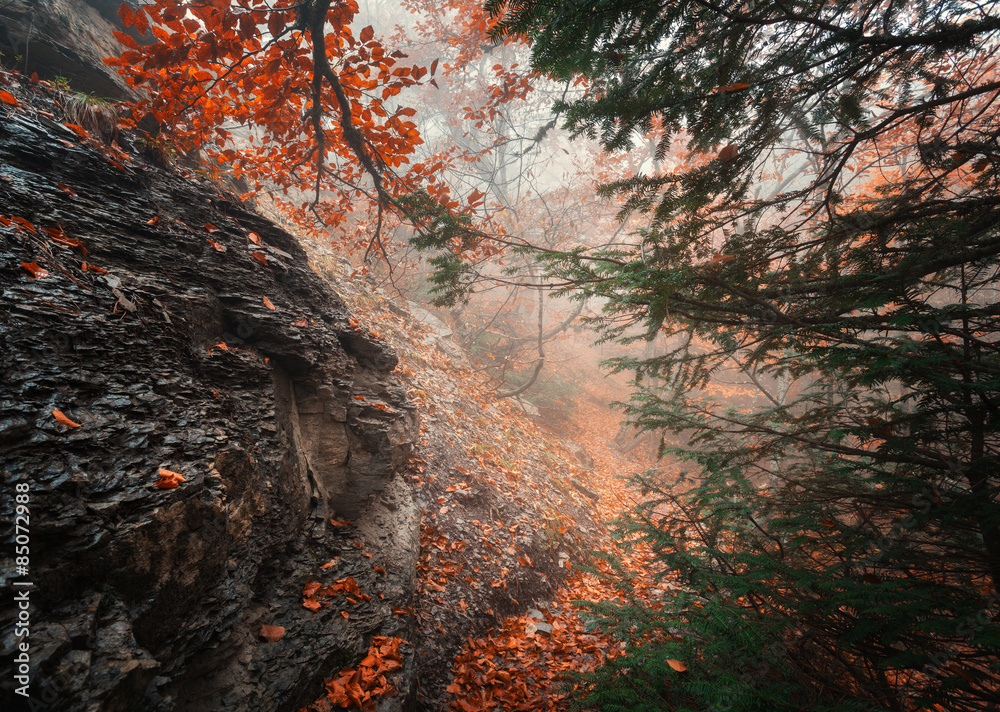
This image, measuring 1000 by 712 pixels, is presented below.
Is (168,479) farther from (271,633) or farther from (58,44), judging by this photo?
(58,44)

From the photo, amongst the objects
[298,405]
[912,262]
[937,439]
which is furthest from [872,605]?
[298,405]

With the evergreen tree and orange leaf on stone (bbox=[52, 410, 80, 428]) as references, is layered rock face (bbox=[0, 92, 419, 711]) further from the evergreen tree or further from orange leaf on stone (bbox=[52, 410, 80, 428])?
the evergreen tree

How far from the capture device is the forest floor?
10.9 feet

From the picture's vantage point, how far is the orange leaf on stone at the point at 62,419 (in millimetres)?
1677

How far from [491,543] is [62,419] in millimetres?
4462

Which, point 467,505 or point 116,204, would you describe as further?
point 467,505

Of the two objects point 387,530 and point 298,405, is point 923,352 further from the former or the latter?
point 298,405

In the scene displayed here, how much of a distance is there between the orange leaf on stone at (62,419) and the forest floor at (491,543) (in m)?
2.33

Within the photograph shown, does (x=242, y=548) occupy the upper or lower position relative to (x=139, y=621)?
upper

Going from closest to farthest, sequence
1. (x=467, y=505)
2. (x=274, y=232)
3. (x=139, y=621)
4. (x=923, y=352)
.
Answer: (x=139, y=621), (x=923, y=352), (x=274, y=232), (x=467, y=505)

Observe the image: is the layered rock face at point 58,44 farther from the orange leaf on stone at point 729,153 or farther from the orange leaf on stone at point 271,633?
the orange leaf on stone at point 729,153

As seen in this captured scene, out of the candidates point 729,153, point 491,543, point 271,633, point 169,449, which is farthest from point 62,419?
point 729,153

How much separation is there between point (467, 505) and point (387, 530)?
5.44 ft

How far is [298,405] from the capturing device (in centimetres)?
348
